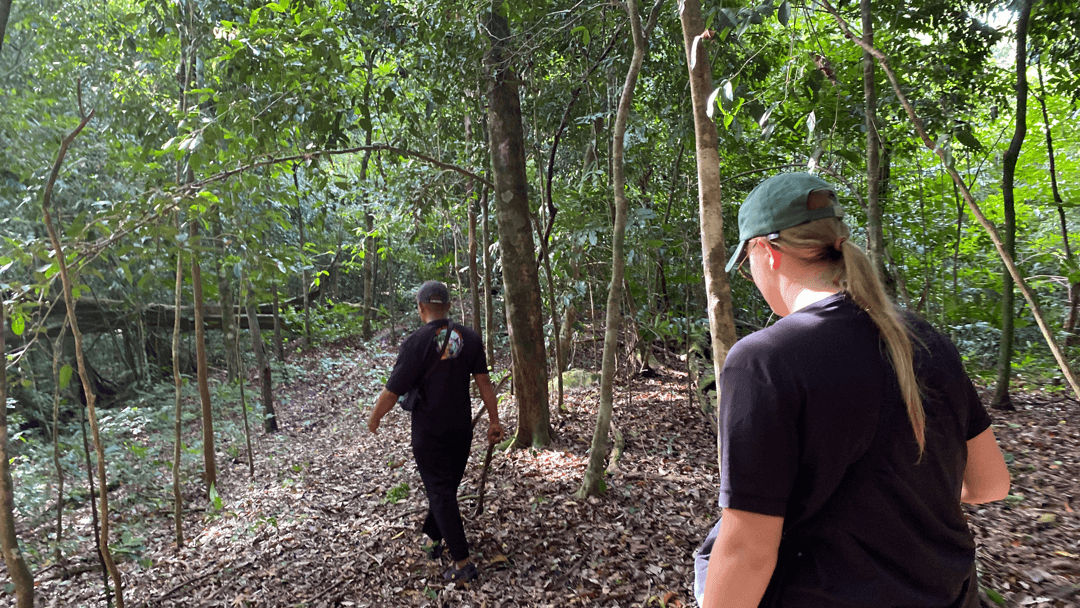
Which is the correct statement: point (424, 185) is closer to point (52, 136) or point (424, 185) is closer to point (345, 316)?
point (52, 136)

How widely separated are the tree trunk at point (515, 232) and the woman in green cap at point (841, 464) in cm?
456

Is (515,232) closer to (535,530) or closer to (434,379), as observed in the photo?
(434,379)

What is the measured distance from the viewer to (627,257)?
640 cm

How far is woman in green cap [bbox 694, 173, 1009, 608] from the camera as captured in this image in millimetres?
1027

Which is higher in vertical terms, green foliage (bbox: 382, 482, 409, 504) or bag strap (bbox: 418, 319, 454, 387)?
bag strap (bbox: 418, 319, 454, 387)

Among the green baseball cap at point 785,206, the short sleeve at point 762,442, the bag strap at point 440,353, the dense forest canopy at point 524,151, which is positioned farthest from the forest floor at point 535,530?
the green baseball cap at point 785,206

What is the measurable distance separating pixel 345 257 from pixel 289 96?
15.1 metres

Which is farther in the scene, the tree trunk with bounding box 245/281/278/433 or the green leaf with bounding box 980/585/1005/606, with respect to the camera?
the tree trunk with bounding box 245/281/278/433

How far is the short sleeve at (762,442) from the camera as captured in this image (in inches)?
40.2

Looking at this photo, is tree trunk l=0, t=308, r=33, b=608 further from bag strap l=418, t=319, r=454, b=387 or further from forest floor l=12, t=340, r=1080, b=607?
bag strap l=418, t=319, r=454, b=387

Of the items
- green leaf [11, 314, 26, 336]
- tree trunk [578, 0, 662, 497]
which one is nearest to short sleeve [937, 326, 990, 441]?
tree trunk [578, 0, 662, 497]

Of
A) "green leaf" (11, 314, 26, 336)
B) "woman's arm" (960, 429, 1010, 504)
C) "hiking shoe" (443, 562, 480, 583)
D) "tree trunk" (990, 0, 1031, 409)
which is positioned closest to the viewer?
"woman's arm" (960, 429, 1010, 504)

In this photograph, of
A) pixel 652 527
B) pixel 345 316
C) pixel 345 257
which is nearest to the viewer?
pixel 652 527

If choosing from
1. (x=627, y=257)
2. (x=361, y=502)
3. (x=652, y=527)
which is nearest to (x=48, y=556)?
(x=361, y=502)
